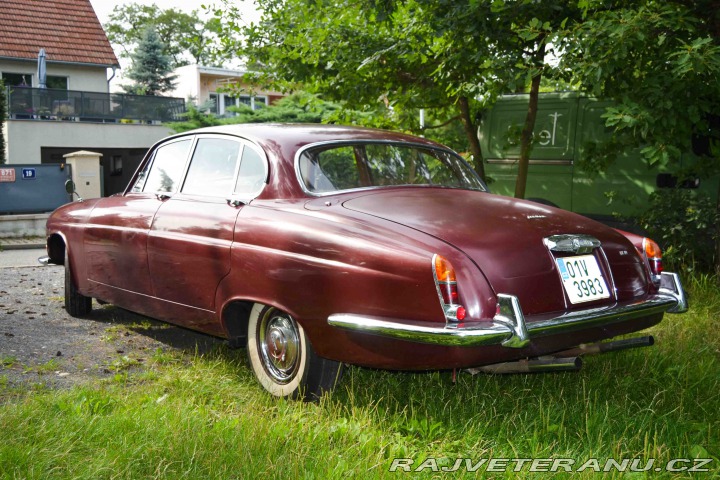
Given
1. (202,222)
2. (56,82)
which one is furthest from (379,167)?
(56,82)

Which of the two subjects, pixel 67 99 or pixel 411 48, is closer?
pixel 411 48

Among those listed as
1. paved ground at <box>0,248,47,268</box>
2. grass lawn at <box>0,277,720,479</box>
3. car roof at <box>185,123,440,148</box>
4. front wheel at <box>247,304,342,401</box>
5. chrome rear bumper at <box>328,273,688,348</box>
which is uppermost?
car roof at <box>185,123,440,148</box>

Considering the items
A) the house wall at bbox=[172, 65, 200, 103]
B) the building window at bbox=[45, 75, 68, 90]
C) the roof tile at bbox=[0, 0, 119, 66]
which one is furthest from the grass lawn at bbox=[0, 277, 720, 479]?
the house wall at bbox=[172, 65, 200, 103]

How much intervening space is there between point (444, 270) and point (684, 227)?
197 inches

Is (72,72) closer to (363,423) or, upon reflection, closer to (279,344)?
(279,344)

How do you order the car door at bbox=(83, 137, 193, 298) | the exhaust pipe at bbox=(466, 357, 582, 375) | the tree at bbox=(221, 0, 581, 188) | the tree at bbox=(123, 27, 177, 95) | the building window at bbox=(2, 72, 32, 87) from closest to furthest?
the exhaust pipe at bbox=(466, 357, 582, 375) → the car door at bbox=(83, 137, 193, 298) → the tree at bbox=(221, 0, 581, 188) → the building window at bbox=(2, 72, 32, 87) → the tree at bbox=(123, 27, 177, 95)

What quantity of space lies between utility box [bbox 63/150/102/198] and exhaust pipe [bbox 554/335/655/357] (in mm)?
Result: 14925

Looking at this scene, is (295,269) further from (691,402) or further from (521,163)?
(521,163)

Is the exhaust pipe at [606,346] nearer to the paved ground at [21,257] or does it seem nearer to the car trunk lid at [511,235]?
the car trunk lid at [511,235]

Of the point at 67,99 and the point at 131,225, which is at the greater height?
the point at 67,99

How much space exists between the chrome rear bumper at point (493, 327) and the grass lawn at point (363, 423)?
→ 1.55 ft

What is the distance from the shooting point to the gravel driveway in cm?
507

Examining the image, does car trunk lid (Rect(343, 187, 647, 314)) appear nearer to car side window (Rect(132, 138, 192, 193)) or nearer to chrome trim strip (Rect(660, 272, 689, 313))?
chrome trim strip (Rect(660, 272, 689, 313))

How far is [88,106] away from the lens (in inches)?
969
